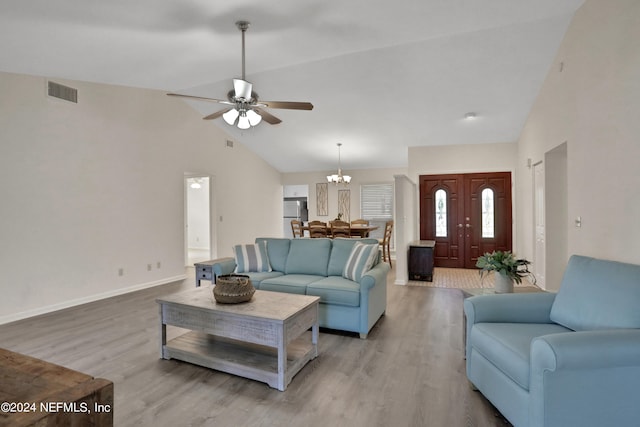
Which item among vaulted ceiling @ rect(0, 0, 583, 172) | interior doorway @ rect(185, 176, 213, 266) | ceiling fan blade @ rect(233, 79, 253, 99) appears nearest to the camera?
vaulted ceiling @ rect(0, 0, 583, 172)

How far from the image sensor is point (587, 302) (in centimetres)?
206

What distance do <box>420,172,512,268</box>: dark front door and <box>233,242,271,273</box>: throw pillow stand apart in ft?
13.6

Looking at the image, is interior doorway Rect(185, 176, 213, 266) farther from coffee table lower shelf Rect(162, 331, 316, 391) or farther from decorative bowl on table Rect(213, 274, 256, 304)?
decorative bowl on table Rect(213, 274, 256, 304)

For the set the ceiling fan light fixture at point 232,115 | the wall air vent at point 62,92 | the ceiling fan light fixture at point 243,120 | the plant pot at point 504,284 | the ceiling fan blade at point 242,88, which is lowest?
the plant pot at point 504,284

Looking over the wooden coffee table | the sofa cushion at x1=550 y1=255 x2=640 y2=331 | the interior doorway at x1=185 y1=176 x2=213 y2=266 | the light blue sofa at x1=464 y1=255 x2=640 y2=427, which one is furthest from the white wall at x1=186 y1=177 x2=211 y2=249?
the sofa cushion at x1=550 y1=255 x2=640 y2=331

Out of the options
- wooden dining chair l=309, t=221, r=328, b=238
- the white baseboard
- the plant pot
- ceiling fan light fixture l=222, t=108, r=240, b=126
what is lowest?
the white baseboard

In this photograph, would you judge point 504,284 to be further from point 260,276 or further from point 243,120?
point 243,120

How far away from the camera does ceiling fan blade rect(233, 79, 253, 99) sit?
10.2 feet

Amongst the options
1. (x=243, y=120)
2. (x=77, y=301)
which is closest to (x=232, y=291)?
(x=243, y=120)

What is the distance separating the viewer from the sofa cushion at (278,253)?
Answer: 13.7ft

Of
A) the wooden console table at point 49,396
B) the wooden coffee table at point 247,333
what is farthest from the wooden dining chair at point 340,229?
the wooden console table at point 49,396

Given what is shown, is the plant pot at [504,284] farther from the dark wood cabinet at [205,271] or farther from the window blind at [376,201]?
the window blind at [376,201]

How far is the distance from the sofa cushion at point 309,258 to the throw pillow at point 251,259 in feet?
1.00

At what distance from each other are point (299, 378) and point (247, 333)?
20.3 inches
